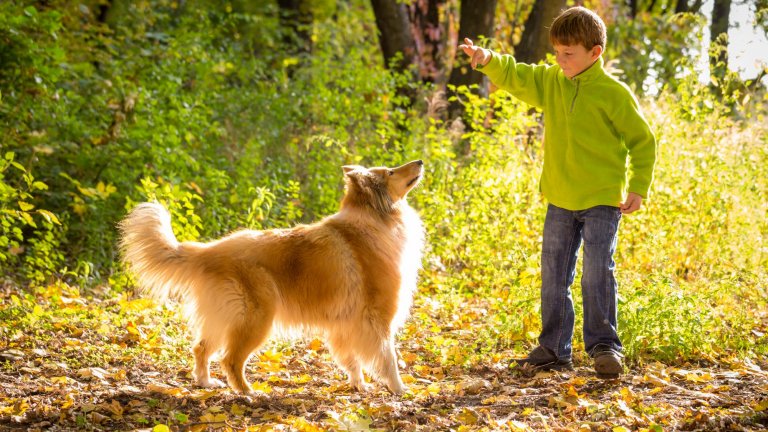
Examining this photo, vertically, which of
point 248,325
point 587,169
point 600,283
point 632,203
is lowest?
point 248,325

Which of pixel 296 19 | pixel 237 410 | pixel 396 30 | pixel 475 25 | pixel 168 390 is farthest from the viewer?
pixel 296 19

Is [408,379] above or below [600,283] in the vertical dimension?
below

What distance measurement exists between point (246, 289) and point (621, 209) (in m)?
2.09

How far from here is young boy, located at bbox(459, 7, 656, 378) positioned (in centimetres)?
427

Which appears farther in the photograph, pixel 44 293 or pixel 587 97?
pixel 44 293

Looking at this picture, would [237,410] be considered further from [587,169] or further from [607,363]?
[587,169]

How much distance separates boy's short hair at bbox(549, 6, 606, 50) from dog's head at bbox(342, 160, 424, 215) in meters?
1.15

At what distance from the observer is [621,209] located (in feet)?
14.2

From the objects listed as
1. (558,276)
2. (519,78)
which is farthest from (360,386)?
(519,78)

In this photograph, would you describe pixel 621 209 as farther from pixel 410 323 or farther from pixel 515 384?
pixel 410 323

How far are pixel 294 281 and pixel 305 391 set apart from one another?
64 cm

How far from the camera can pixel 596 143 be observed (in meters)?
4.32

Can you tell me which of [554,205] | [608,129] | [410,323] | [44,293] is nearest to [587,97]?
[608,129]

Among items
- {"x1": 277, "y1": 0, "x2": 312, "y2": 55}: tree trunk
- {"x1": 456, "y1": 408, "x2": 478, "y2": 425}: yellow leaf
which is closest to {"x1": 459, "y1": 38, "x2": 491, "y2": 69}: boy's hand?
{"x1": 456, "y1": 408, "x2": 478, "y2": 425}: yellow leaf
